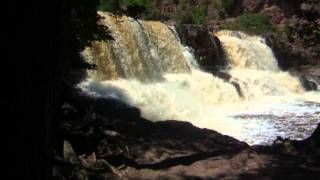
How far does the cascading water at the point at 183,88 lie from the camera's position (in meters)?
18.7

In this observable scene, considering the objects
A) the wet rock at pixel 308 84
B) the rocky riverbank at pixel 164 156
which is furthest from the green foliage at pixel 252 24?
the rocky riverbank at pixel 164 156

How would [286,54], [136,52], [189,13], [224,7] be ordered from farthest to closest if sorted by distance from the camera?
[224,7], [189,13], [286,54], [136,52]

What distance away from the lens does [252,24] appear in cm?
4391

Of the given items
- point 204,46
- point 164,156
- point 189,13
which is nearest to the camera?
point 164,156

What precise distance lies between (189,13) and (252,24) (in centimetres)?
539

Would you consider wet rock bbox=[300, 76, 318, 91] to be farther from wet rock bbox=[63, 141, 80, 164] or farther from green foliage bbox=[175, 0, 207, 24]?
wet rock bbox=[63, 141, 80, 164]

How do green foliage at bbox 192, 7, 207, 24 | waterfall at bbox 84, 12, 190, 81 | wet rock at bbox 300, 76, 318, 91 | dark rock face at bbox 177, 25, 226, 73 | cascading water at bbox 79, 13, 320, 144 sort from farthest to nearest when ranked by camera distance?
green foliage at bbox 192, 7, 207, 24 → wet rock at bbox 300, 76, 318, 91 → dark rock face at bbox 177, 25, 226, 73 → waterfall at bbox 84, 12, 190, 81 → cascading water at bbox 79, 13, 320, 144

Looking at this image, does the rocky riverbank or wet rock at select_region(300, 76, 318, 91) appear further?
wet rock at select_region(300, 76, 318, 91)

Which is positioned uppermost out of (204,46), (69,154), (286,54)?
(204,46)

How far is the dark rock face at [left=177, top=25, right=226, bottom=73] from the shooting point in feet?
92.2

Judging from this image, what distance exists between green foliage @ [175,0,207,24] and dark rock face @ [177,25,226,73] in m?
14.2

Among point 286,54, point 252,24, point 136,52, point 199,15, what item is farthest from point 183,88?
point 199,15

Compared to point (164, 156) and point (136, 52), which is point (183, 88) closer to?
point (136, 52)

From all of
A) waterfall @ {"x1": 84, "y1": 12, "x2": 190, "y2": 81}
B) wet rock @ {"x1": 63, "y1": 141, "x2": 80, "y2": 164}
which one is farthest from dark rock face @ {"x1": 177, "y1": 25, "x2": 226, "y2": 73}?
wet rock @ {"x1": 63, "y1": 141, "x2": 80, "y2": 164}
